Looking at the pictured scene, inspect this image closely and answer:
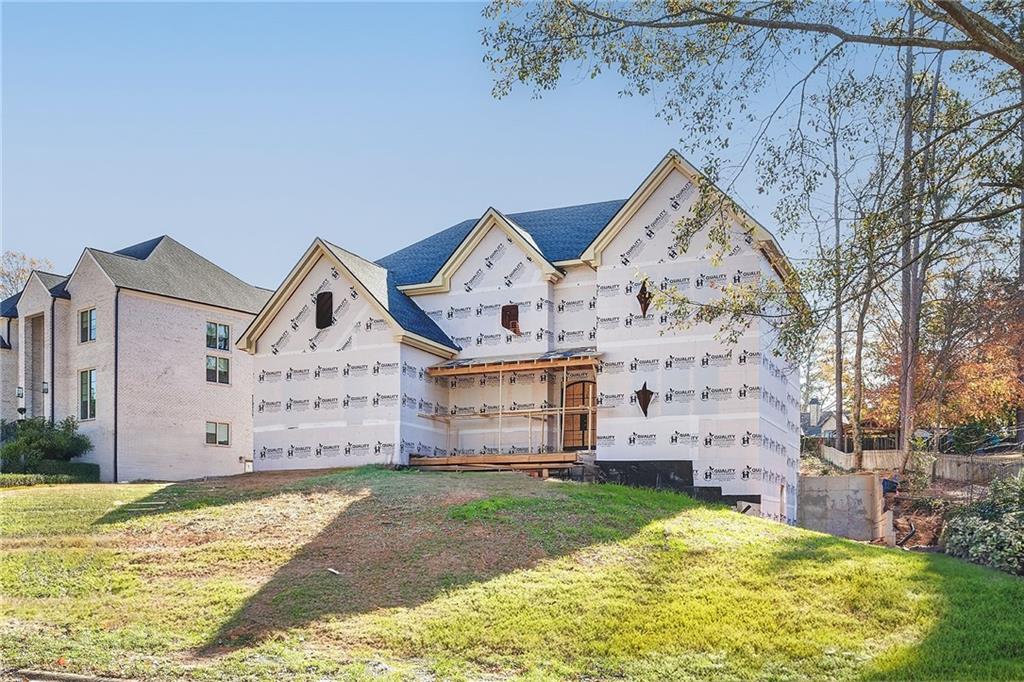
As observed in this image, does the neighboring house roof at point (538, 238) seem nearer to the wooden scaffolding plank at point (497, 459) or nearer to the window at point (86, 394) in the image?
the wooden scaffolding plank at point (497, 459)

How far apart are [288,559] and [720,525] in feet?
27.3

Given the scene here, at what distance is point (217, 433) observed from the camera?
1430 inches

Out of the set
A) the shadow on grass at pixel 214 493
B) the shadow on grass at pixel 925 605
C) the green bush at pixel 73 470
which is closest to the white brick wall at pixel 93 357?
the green bush at pixel 73 470

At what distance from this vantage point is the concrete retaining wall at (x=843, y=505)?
84.9 ft

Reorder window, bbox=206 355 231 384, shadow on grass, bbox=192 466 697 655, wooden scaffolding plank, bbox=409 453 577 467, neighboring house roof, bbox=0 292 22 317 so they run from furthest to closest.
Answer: neighboring house roof, bbox=0 292 22 317, window, bbox=206 355 231 384, wooden scaffolding plank, bbox=409 453 577 467, shadow on grass, bbox=192 466 697 655

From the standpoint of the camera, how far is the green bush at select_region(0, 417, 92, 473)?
3127 centimetres

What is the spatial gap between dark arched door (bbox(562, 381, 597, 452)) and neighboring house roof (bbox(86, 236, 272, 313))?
1544 centimetres

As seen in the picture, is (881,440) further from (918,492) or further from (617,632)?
(617,632)

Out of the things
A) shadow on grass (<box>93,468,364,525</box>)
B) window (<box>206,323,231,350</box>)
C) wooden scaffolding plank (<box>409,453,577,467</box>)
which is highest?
window (<box>206,323,231,350</box>)

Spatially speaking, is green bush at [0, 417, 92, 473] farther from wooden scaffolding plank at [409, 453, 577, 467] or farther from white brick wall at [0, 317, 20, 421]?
wooden scaffolding plank at [409, 453, 577, 467]

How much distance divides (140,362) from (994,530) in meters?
27.4

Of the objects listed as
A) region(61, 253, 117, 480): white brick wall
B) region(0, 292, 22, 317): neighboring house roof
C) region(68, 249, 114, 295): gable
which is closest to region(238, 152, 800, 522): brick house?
region(61, 253, 117, 480): white brick wall

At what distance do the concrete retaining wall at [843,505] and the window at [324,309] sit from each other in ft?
48.9

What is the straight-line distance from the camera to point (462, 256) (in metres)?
29.8
